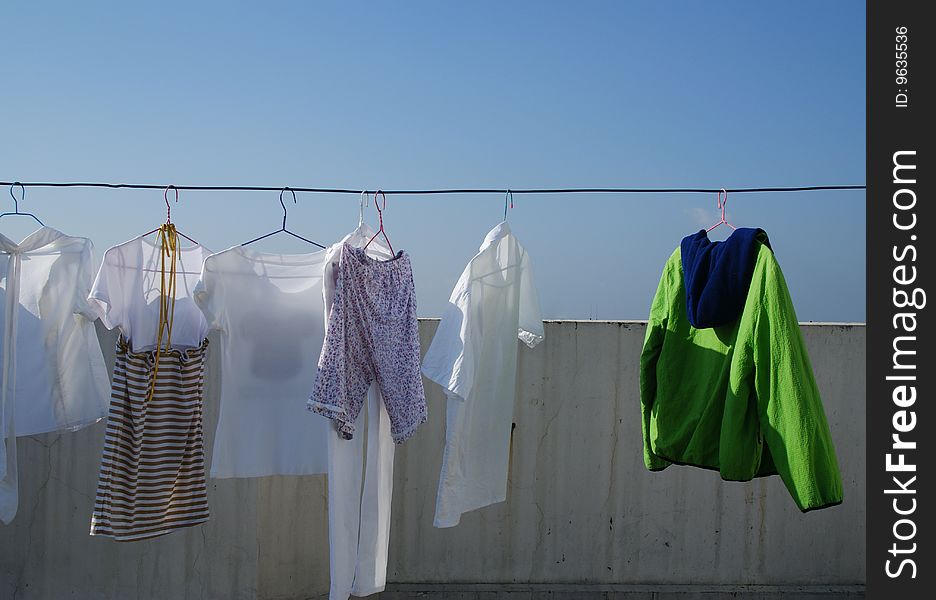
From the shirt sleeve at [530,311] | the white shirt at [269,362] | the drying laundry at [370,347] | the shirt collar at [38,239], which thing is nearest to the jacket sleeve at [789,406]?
the shirt sleeve at [530,311]

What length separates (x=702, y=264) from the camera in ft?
9.50

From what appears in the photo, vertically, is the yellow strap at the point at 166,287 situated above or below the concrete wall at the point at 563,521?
above

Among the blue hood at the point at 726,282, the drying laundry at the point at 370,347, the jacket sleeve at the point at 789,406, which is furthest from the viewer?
the drying laundry at the point at 370,347

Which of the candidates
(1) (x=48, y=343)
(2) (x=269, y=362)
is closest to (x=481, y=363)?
(2) (x=269, y=362)

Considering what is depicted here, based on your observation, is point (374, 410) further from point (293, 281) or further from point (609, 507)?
point (609, 507)

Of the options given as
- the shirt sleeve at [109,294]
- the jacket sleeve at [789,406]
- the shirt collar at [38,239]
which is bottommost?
the jacket sleeve at [789,406]

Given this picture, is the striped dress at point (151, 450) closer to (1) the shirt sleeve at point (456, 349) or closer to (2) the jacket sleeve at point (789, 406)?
(1) the shirt sleeve at point (456, 349)

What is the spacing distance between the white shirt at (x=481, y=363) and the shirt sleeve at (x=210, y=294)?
76 centimetres

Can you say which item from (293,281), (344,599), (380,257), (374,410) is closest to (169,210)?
(293,281)

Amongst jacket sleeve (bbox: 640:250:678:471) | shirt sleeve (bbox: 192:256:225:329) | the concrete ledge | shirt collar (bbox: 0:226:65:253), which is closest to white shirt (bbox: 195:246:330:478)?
shirt sleeve (bbox: 192:256:225:329)

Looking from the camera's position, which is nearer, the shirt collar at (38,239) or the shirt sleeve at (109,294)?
the shirt sleeve at (109,294)

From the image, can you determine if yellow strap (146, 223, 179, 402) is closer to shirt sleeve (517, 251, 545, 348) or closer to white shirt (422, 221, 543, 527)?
white shirt (422, 221, 543, 527)

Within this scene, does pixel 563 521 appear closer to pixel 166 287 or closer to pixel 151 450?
pixel 151 450

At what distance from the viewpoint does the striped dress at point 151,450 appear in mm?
3039
